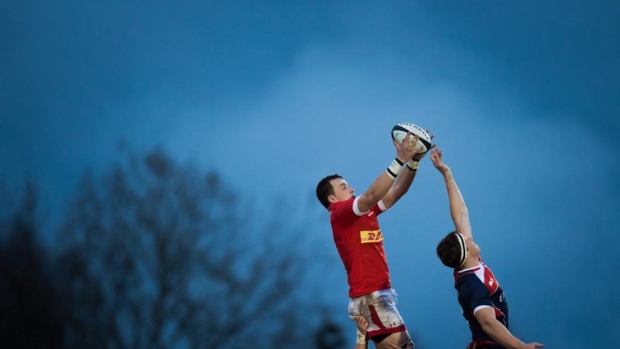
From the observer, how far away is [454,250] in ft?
13.9

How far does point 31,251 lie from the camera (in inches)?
385

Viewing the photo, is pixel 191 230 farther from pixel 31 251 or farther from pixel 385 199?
pixel 385 199

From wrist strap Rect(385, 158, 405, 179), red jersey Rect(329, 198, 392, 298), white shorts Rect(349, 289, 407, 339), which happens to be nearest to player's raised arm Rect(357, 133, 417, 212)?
wrist strap Rect(385, 158, 405, 179)

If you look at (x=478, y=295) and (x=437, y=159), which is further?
(x=437, y=159)

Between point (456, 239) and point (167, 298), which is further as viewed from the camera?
point (167, 298)

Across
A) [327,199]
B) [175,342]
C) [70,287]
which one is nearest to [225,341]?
[175,342]

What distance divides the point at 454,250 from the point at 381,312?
818 mm

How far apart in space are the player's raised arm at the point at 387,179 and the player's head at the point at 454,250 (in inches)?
18.1

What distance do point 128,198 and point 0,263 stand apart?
6.02 ft

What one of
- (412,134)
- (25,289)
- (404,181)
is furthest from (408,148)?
(25,289)

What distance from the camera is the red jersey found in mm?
4828

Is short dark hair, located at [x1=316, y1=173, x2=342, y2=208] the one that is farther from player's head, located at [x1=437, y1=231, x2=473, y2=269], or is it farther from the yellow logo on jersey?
player's head, located at [x1=437, y1=231, x2=473, y2=269]

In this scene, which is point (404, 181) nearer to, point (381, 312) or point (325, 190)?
point (325, 190)

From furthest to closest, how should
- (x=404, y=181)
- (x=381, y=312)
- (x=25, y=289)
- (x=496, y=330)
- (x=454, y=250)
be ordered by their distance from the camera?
(x=25, y=289) < (x=404, y=181) < (x=381, y=312) < (x=454, y=250) < (x=496, y=330)
